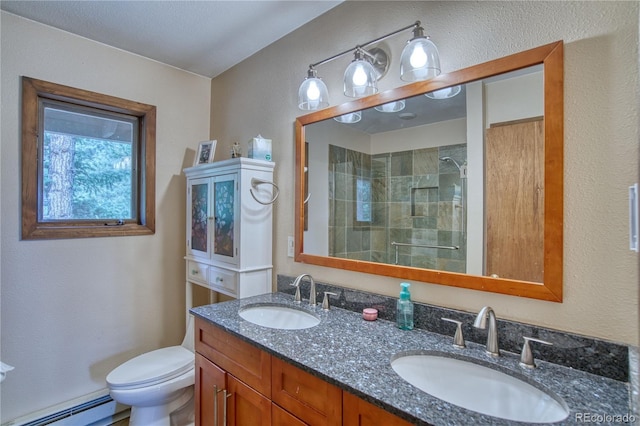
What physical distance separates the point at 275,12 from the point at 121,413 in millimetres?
A: 2611

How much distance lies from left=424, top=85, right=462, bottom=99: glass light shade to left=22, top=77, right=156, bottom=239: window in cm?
190

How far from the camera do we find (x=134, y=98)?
2.12 metres

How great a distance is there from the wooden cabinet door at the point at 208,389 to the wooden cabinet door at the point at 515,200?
1.18 meters

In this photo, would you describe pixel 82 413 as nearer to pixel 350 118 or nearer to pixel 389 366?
pixel 389 366

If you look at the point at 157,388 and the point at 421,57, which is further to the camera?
the point at 157,388

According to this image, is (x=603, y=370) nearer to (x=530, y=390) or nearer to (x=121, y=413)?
(x=530, y=390)

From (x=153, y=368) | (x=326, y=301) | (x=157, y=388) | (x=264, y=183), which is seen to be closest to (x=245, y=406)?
(x=326, y=301)

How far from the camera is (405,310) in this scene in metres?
1.23

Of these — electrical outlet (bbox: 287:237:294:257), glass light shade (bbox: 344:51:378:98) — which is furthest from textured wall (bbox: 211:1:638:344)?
electrical outlet (bbox: 287:237:294:257)

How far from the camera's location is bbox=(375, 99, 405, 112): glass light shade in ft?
4.50

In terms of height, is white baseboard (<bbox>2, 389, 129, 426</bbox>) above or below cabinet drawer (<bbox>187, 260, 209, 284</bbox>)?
below

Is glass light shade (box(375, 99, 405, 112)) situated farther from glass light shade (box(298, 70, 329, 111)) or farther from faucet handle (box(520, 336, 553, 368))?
faucet handle (box(520, 336, 553, 368))

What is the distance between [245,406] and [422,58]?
1495 millimetres

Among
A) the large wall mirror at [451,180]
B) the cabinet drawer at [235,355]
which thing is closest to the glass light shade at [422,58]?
the large wall mirror at [451,180]
